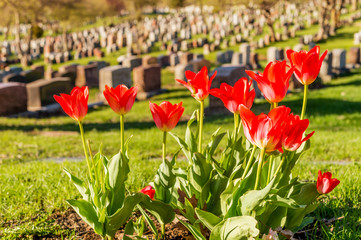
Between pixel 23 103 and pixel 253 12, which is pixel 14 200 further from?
pixel 253 12

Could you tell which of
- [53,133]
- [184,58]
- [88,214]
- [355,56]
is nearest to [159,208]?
[88,214]

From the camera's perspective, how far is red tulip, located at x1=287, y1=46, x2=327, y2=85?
181cm

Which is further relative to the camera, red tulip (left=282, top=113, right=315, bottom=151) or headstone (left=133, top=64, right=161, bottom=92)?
headstone (left=133, top=64, right=161, bottom=92)

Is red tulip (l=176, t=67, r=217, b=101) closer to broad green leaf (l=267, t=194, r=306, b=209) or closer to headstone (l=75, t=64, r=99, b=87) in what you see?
broad green leaf (l=267, t=194, r=306, b=209)

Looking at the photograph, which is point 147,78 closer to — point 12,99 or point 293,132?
point 12,99

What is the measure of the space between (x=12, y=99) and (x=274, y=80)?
10.9 m

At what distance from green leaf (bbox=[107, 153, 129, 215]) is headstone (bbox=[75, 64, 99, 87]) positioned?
49.8ft

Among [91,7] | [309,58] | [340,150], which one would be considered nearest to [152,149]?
[340,150]

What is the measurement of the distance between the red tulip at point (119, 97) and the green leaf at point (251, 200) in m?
0.65

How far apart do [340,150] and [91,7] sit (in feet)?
150

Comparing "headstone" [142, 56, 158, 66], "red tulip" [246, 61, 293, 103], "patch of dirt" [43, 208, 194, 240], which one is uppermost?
"red tulip" [246, 61, 293, 103]

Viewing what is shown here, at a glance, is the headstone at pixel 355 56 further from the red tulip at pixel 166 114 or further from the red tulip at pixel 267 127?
the red tulip at pixel 267 127

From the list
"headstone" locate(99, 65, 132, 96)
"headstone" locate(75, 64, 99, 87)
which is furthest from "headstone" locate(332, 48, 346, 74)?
"headstone" locate(75, 64, 99, 87)

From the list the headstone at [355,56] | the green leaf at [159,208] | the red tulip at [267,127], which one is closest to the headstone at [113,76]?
the headstone at [355,56]
